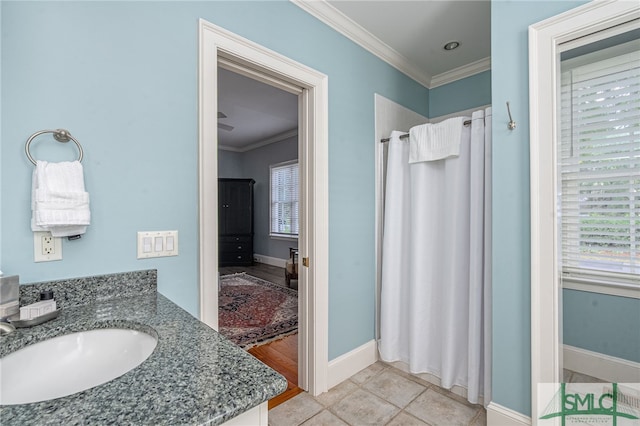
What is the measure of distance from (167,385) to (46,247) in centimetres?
86

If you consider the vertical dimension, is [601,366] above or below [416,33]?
below

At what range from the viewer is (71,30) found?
114 cm

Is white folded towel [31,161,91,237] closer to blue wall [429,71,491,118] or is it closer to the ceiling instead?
the ceiling

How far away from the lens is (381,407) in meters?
1.86

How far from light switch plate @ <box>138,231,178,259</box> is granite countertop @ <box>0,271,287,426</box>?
367 mm

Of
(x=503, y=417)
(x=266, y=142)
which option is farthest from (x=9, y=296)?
(x=266, y=142)

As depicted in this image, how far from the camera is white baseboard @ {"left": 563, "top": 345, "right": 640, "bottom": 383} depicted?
1349 millimetres

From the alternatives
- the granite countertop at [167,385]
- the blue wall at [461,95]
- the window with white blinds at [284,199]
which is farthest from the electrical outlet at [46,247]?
the window with white blinds at [284,199]

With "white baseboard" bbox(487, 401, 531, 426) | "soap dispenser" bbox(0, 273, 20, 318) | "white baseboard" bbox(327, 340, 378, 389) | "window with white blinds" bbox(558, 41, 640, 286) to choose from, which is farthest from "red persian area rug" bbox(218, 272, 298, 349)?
"window with white blinds" bbox(558, 41, 640, 286)

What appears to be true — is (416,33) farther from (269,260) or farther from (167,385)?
(269,260)

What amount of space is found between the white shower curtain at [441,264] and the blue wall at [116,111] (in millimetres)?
1320

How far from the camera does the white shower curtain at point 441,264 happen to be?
1897 mm

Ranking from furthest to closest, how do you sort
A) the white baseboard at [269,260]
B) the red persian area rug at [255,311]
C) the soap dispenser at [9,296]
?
the white baseboard at [269,260] < the red persian area rug at [255,311] < the soap dispenser at [9,296]

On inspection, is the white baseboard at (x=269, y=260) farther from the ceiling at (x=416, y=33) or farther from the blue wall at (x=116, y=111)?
the blue wall at (x=116, y=111)
